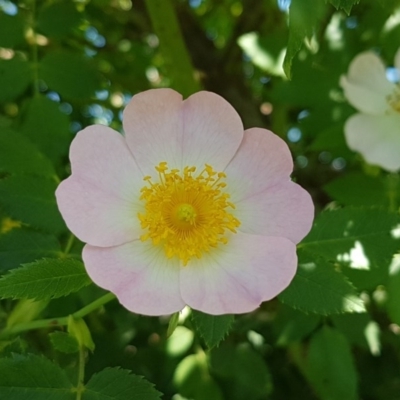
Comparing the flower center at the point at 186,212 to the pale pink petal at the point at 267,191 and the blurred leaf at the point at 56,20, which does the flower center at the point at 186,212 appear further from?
the blurred leaf at the point at 56,20

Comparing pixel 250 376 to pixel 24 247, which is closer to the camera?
pixel 24 247

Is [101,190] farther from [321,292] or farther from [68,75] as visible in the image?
[68,75]

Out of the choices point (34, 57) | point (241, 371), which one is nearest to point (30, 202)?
point (34, 57)

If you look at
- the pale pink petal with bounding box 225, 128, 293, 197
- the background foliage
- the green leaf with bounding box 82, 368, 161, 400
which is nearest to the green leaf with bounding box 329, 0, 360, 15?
the background foliage

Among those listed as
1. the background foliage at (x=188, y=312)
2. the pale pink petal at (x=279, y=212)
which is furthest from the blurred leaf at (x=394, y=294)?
the pale pink petal at (x=279, y=212)

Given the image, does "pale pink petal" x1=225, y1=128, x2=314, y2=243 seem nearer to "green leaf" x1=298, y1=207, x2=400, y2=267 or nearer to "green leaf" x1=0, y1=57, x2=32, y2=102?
"green leaf" x1=298, y1=207, x2=400, y2=267
